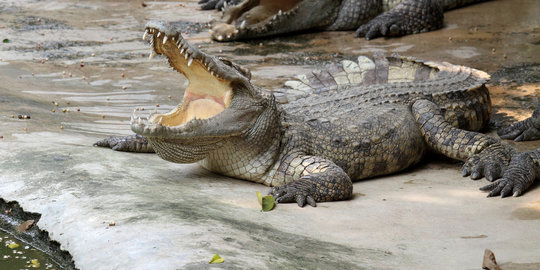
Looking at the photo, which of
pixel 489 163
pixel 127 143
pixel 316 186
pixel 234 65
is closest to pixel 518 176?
pixel 489 163

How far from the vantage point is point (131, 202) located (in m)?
3.63

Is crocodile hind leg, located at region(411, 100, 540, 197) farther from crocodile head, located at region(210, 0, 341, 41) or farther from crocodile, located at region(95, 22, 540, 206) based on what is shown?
crocodile head, located at region(210, 0, 341, 41)

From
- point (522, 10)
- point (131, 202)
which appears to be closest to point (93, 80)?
point (131, 202)

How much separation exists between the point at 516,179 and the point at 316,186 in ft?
4.35

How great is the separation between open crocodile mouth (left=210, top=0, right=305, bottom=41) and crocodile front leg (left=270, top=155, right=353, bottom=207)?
221 inches

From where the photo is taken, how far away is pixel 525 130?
5.75m

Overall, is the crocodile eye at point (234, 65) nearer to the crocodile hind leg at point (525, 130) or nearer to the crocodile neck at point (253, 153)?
the crocodile neck at point (253, 153)

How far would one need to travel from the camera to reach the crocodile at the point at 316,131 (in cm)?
432

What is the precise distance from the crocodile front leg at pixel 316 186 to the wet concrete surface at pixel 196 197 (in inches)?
3.6

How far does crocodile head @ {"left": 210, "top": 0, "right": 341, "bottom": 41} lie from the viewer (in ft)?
33.0

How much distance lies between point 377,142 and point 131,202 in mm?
2097

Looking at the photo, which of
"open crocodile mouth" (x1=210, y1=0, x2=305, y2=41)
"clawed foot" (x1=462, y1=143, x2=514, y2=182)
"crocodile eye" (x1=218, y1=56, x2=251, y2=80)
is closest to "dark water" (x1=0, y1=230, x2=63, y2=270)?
"crocodile eye" (x1=218, y1=56, x2=251, y2=80)

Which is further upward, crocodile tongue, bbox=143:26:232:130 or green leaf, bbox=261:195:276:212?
crocodile tongue, bbox=143:26:232:130

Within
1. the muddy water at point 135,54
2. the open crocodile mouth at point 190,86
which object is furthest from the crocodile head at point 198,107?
the muddy water at point 135,54
